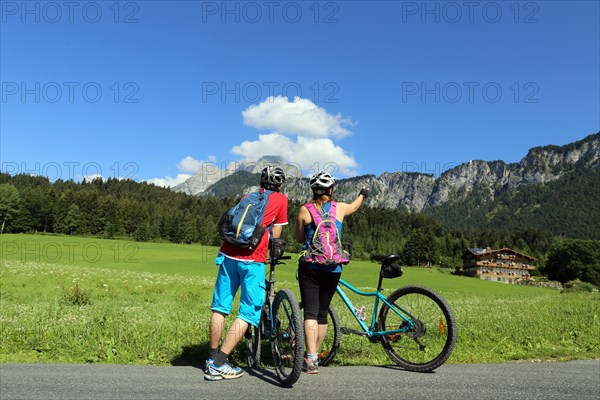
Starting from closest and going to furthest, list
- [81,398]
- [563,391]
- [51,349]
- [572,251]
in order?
[81,398] → [563,391] → [51,349] → [572,251]

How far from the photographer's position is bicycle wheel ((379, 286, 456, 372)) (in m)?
5.94

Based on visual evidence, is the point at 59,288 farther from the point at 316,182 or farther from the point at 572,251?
the point at 572,251

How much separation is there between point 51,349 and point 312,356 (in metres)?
4.18

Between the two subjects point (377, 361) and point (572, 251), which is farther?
point (572, 251)

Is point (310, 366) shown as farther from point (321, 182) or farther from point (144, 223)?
point (144, 223)

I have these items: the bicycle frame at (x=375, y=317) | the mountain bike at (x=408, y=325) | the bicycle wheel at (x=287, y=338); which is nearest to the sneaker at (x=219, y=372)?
the bicycle wheel at (x=287, y=338)

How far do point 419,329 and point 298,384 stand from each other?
2034 millimetres

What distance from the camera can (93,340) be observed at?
6.83m

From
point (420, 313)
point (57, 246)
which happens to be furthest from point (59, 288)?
point (57, 246)

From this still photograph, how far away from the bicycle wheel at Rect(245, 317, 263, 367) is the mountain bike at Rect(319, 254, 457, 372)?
1001 mm

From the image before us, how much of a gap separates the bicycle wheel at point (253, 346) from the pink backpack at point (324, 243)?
1.42 m

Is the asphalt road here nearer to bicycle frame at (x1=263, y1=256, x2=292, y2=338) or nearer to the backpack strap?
bicycle frame at (x1=263, y1=256, x2=292, y2=338)

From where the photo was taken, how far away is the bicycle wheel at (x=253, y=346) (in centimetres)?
617

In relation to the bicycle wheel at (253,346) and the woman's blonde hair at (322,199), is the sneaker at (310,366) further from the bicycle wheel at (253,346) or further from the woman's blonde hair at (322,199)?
the woman's blonde hair at (322,199)
